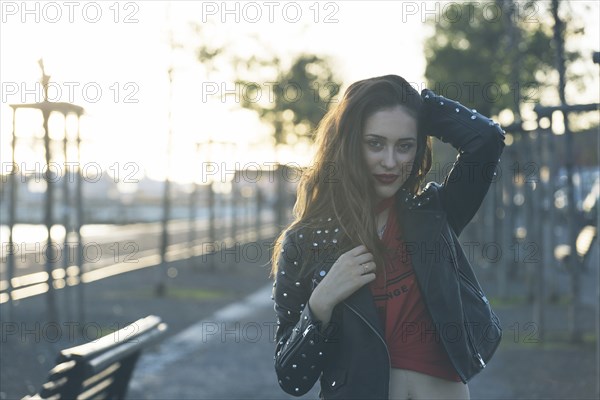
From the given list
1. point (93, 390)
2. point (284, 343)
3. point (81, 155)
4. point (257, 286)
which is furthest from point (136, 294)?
point (284, 343)

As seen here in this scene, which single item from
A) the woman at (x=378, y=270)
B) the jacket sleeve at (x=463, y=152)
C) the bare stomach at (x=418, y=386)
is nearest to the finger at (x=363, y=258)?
the woman at (x=378, y=270)

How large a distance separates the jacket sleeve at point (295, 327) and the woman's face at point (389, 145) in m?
0.28

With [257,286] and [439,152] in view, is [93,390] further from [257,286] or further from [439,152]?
[439,152]

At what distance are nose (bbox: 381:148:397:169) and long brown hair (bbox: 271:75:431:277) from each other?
0.20 ft

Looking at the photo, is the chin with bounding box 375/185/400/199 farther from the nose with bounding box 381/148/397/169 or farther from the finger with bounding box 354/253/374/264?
the finger with bounding box 354/253/374/264

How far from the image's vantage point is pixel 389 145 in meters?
2.59

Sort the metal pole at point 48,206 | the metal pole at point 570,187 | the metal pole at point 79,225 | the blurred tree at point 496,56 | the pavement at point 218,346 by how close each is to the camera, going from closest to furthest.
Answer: the pavement at point 218,346, the metal pole at point 48,206, the metal pole at point 570,187, the metal pole at point 79,225, the blurred tree at point 496,56

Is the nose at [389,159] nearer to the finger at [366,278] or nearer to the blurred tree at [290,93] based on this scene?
the finger at [366,278]

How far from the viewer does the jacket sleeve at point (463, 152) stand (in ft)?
9.24

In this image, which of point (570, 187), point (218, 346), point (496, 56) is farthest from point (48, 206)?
point (496, 56)

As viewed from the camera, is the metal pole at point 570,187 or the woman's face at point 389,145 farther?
the metal pole at point 570,187

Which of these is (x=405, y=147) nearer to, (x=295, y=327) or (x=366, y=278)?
(x=366, y=278)

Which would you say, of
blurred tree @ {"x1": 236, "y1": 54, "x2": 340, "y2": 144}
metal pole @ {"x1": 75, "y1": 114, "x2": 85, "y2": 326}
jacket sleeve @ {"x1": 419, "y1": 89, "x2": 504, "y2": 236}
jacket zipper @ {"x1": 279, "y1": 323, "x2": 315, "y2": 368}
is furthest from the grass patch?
jacket zipper @ {"x1": 279, "y1": 323, "x2": 315, "y2": 368}

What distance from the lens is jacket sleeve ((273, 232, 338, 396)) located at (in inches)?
98.9
